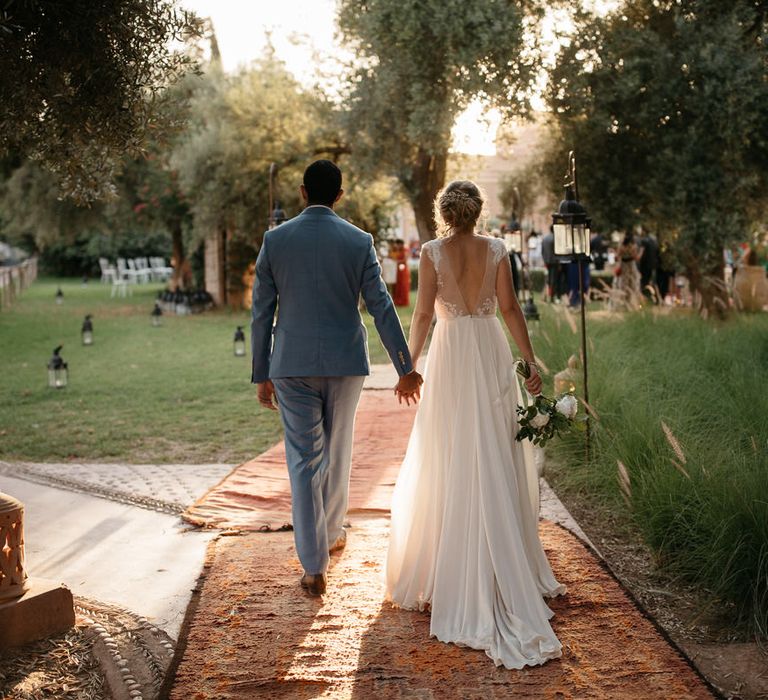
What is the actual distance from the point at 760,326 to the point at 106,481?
7.58 metres

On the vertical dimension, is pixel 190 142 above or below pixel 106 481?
above

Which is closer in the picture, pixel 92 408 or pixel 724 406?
pixel 724 406

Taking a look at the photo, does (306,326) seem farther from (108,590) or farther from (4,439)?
(4,439)

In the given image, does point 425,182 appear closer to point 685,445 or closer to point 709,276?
point 709,276

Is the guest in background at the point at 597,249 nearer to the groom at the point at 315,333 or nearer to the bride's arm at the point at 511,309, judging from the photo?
the bride's arm at the point at 511,309

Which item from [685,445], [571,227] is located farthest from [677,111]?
[685,445]

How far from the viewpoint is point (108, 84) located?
4934 millimetres

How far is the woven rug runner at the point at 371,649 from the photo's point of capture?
11.8 feet

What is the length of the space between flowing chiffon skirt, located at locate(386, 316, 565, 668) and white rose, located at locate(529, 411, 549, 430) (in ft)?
0.34

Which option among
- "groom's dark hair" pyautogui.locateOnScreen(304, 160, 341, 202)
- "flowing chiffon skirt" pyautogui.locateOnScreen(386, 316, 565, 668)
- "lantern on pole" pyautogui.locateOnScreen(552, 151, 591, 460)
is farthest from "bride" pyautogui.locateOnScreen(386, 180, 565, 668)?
"lantern on pole" pyautogui.locateOnScreen(552, 151, 591, 460)

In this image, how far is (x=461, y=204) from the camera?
4.43 m

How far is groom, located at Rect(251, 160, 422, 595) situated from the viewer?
4.56m

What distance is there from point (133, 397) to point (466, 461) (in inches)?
325

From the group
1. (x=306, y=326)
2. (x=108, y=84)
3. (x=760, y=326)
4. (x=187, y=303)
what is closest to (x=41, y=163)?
(x=108, y=84)
